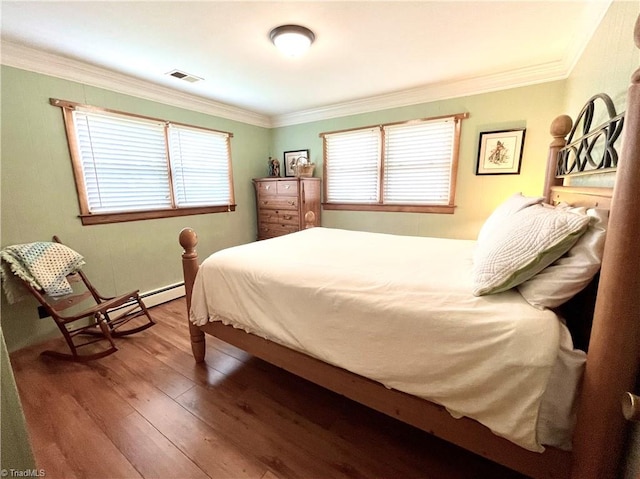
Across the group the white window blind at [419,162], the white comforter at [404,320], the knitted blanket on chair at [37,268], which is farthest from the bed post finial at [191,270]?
the white window blind at [419,162]

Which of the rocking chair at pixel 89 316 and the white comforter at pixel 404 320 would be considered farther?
the rocking chair at pixel 89 316

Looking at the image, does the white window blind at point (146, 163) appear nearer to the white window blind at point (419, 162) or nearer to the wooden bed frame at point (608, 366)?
the white window blind at point (419, 162)

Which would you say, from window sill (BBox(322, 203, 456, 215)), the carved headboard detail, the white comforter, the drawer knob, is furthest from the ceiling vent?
the drawer knob

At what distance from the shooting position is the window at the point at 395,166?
300cm

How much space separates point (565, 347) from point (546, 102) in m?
2.70

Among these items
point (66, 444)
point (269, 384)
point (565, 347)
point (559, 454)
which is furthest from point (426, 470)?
point (66, 444)

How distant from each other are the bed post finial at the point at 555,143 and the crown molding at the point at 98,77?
11.3 ft

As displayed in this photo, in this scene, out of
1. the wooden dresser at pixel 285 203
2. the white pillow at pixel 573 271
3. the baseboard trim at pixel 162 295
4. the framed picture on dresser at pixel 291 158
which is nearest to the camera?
the white pillow at pixel 573 271

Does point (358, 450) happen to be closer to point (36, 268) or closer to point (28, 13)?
point (36, 268)

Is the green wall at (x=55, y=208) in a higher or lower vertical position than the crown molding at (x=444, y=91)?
lower

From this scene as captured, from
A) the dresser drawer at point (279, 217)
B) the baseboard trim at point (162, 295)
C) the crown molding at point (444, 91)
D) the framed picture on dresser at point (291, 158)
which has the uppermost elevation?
the crown molding at point (444, 91)

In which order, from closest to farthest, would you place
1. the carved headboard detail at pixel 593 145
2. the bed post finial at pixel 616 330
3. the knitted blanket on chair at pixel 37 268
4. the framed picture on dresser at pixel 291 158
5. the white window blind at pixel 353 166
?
the bed post finial at pixel 616 330, the carved headboard detail at pixel 593 145, the knitted blanket on chair at pixel 37 268, the white window blind at pixel 353 166, the framed picture on dresser at pixel 291 158

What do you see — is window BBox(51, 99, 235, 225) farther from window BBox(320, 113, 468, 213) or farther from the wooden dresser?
window BBox(320, 113, 468, 213)

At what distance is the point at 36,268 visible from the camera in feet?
6.41
